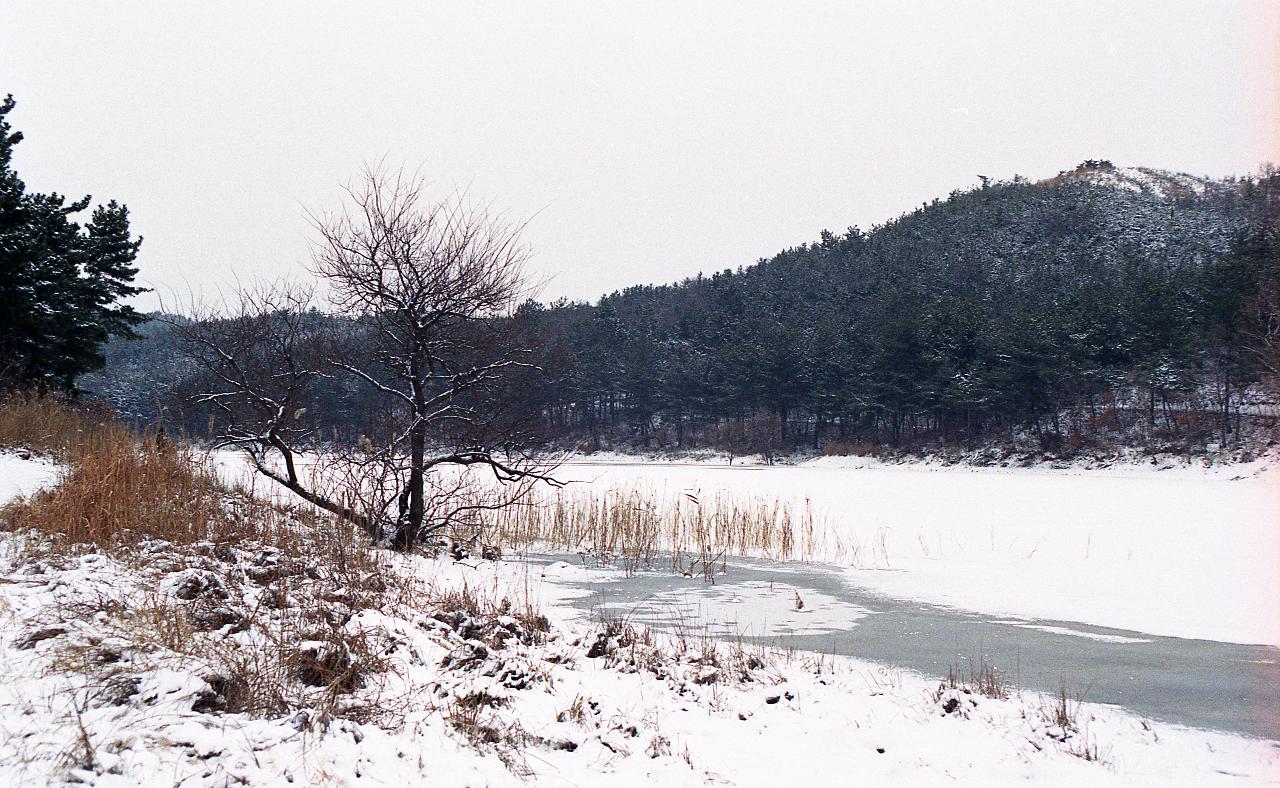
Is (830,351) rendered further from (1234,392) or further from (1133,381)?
(1234,392)

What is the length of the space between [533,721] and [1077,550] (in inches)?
483

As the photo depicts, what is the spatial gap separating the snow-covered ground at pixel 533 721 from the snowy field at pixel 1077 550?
4.36 m

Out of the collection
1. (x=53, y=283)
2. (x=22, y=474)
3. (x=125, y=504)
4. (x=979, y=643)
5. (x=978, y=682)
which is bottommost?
(x=979, y=643)

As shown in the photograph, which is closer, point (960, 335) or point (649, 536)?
point (649, 536)

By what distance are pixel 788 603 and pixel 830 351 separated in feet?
165

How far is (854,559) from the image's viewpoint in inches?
540

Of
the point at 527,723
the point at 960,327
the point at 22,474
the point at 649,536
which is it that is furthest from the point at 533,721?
the point at 960,327

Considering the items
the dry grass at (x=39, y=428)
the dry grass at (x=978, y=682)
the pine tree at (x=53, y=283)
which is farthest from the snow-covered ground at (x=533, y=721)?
the pine tree at (x=53, y=283)

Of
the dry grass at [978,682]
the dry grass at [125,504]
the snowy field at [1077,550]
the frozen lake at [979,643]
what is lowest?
A: the snowy field at [1077,550]

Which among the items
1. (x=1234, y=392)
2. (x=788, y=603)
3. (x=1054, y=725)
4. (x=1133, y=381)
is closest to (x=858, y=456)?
(x=1133, y=381)

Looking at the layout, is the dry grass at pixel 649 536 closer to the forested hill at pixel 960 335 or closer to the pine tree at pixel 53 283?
the forested hill at pixel 960 335

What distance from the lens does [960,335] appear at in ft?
164

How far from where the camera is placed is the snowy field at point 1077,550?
380 inches

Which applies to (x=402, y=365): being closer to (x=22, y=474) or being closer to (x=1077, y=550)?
(x=22, y=474)
